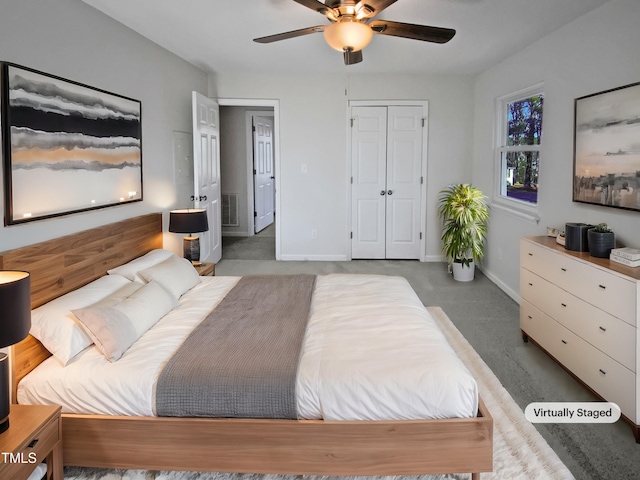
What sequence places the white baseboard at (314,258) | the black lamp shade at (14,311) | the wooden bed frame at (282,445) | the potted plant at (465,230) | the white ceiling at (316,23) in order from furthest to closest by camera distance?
the white baseboard at (314,258) < the potted plant at (465,230) < the white ceiling at (316,23) < the wooden bed frame at (282,445) < the black lamp shade at (14,311)

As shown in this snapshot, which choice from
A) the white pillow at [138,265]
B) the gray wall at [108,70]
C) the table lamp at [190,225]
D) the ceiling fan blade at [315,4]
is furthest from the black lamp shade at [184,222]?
the ceiling fan blade at [315,4]

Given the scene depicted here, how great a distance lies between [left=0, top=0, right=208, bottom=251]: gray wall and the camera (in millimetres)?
2723

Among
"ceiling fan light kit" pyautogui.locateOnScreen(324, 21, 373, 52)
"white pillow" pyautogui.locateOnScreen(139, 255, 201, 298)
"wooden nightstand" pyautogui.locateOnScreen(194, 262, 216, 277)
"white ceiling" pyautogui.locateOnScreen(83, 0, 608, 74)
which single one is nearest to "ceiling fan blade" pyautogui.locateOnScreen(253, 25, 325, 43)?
"ceiling fan light kit" pyautogui.locateOnScreen(324, 21, 373, 52)

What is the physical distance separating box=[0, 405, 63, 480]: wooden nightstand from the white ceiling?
2.64 m

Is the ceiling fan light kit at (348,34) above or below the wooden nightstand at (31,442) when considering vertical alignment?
above

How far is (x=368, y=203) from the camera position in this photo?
6.94 meters

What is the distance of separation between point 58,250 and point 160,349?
902 millimetres

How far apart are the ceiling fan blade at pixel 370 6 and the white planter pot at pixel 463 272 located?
11.6 ft

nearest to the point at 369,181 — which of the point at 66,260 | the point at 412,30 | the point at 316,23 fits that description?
the point at 316,23

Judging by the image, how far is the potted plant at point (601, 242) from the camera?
310 cm

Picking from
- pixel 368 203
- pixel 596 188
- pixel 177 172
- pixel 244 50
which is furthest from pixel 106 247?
pixel 368 203

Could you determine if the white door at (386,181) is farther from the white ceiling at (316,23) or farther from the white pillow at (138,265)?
the white pillow at (138,265)

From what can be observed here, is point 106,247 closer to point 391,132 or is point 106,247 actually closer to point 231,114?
point 391,132

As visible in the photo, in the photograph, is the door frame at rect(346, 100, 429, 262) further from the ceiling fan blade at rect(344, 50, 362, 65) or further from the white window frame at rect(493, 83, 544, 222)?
the ceiling fan blade at rect(344, 50, 362, 65)
